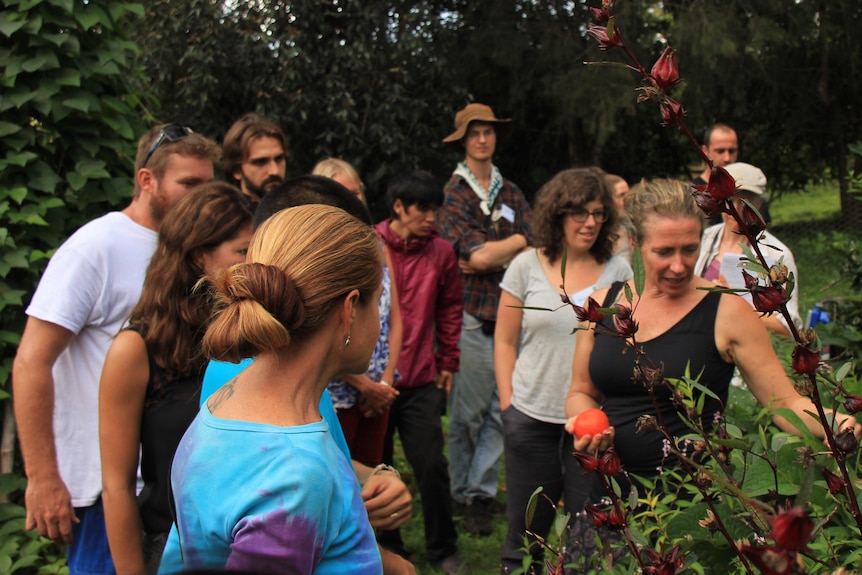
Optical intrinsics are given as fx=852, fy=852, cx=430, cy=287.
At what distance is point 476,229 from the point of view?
5.30m

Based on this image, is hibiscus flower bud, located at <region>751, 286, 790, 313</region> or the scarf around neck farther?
the scarf around neck

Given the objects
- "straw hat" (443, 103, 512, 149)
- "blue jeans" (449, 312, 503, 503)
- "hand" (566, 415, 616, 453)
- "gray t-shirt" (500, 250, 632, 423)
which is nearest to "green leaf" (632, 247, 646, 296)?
"hand" (566, 415, 616, 453)

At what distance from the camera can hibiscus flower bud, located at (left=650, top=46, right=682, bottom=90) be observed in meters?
0.93

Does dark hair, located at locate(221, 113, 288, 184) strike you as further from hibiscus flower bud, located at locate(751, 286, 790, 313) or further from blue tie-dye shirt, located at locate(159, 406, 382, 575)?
hibiscus flower bud, located at locate(751, 286, 790, 313)

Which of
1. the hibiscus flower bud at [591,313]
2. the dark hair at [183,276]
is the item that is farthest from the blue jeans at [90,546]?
the hibiscus flower bud at [591,313]

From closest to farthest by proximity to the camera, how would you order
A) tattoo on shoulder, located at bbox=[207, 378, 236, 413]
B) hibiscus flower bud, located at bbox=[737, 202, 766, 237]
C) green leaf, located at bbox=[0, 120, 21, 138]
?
1. hibiscus flower bud, located at bbox=[737, 202, 766, 237]
2. tattoo on shoulder, located at bbox=[207, 378, 236, 413]
3. green leaf, located at bbox=[0, 120, 21, 138]

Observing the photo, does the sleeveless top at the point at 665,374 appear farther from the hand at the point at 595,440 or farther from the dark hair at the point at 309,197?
the dark hair at the point at 309,197

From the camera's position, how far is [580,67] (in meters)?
10.5

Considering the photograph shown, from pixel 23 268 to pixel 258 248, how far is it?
8.96 feet

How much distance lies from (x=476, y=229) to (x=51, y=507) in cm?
323

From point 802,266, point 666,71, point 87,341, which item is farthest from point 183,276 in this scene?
point 802,266

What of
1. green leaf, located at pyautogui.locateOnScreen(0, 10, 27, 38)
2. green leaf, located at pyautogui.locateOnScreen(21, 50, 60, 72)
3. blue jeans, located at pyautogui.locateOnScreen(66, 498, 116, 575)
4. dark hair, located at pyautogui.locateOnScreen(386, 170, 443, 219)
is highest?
green leaf, located at pyautogui.locateOnScreen(0, 10, 27, 38)

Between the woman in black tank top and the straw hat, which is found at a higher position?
the straw hat

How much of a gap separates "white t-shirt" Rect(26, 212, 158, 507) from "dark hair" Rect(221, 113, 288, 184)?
1304 mm
